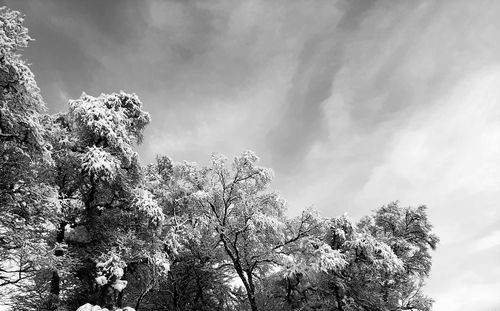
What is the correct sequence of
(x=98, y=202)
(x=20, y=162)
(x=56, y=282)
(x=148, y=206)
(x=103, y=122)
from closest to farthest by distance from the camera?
(x=20, y=162) < (x=56, y=282) < (x=103, y=122) < (x=148, y=206) < (x=98, y=202)

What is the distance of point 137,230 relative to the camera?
1367 centimetres

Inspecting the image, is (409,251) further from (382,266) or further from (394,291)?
(382,266)

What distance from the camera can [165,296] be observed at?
64.1 ft

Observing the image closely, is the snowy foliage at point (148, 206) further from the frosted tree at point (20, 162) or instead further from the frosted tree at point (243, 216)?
the frosted tree at point (243, 216)

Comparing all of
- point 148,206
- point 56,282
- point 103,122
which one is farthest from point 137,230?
point 103,122

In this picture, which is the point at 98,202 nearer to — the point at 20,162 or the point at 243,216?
the point at 20,162

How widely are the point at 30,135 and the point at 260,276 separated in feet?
49.6

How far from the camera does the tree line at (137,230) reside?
1013 centimetres

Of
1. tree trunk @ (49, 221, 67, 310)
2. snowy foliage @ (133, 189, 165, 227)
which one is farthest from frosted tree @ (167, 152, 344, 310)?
tree trunk @ (49, 221, 67, 310)

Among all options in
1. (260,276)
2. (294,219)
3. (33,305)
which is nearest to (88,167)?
(33,305)

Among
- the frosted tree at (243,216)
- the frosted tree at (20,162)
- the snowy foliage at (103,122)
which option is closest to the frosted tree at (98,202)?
the snowy foliage at (103,122)

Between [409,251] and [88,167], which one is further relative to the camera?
[409,251]

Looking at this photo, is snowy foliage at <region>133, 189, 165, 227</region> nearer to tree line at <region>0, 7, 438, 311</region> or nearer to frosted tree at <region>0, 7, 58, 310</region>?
tree line at <region>0, 7, 438, 311</region>

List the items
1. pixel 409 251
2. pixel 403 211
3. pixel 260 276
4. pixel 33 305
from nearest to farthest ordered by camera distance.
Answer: pixel 33 305 < pixel 260 276 < pixel 409 251 < pixel 403 211
